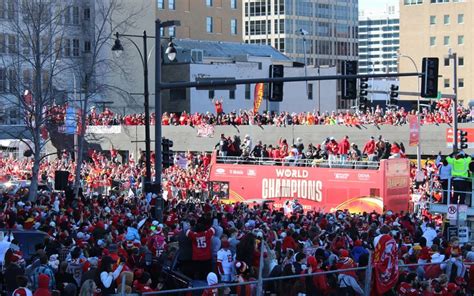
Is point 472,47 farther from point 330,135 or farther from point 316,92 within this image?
point 330,135

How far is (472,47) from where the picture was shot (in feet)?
362

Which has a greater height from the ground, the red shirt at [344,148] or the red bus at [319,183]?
the red shirt at [344,148]

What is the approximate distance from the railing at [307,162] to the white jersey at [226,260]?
894 inches

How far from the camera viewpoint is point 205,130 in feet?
176

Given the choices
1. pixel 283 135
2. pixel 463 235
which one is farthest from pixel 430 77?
pixel 283 135

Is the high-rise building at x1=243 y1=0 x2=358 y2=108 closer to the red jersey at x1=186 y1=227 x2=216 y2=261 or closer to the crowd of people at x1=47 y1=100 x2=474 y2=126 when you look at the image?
the crowd of people at x1=47 y1=100 x2=474 y2=126

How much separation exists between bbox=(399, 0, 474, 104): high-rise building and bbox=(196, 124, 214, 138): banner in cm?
5974

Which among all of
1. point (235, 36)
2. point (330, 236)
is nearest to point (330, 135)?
point (330, 236)

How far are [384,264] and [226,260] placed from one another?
100.0 inches

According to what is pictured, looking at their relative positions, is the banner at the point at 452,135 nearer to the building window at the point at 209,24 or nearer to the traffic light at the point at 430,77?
the traffic light at the point at 430,77

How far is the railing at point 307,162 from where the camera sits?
127ft

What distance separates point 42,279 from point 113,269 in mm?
1573

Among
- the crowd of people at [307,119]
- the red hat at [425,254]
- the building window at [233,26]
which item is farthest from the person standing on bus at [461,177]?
the building window at [233,26]

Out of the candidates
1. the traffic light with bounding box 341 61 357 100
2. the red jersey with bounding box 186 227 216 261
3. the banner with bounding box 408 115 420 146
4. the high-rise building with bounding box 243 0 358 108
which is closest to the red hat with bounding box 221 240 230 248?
the red jersey with bounding box 186 227 216 261
